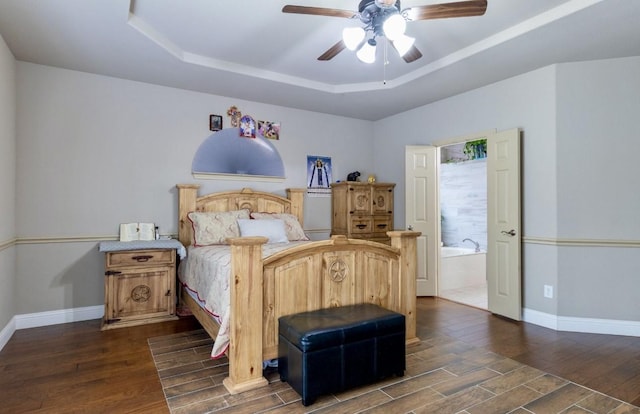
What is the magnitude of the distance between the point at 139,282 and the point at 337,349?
235cm

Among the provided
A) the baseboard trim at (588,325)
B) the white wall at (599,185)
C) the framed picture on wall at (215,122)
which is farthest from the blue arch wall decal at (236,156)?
the baseboard trim at (588,325)

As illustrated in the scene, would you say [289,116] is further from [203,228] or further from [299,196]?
[203,228]

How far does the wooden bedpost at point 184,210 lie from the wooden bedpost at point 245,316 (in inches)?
81.1

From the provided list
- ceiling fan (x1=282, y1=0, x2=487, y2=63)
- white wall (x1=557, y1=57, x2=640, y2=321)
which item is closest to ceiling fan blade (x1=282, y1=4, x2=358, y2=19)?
ceiling fan (x1=282, y1=0, x2=487, y2=63)

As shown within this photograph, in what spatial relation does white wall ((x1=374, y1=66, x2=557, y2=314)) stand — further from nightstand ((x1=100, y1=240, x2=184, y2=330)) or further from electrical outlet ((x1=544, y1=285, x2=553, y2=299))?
nightstand ((x1=100, y1=240, x2=184, y2=330))

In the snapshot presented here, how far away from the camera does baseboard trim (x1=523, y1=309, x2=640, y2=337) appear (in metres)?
3.32

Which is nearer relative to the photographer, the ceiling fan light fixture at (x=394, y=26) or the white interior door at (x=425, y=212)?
the ceiling fan light fixture at (x=394, y=26)

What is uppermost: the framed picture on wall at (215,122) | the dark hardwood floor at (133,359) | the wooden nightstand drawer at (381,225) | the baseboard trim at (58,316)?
the framed picture on wall at (215,122)

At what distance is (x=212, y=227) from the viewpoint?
389 cm

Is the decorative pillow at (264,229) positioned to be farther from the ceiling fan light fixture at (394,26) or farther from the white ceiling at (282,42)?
the ceiling fan light fixture at (394,26)

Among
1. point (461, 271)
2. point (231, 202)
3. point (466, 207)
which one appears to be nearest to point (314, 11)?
point (231, 202)

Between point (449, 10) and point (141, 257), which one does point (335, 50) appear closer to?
point (449, 10)

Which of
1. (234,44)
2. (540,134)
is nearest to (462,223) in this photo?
(540,134)

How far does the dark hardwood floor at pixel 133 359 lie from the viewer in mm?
2184
